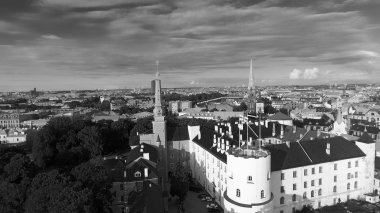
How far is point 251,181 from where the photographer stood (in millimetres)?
39188

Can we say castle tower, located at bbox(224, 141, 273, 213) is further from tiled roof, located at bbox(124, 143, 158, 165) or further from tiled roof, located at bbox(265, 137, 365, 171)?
tiled roof, located at bbox(124, 143, 158, 165)

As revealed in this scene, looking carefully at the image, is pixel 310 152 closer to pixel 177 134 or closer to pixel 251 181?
pixel 251 181

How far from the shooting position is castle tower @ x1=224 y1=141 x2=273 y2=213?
128 feet

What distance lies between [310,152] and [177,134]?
2931cm

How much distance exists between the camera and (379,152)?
6512 cm

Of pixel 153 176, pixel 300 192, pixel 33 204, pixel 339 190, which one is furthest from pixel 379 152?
pixel 33 204

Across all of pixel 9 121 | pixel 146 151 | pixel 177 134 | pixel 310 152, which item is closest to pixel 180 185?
pixel 146 151

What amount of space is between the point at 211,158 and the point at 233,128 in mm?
15843

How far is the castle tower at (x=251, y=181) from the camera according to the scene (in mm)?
39031

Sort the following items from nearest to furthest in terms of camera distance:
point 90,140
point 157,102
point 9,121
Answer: point 157,102 → point 90,140 → point 9,121

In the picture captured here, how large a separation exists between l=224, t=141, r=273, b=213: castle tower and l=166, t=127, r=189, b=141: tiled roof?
27.6 meters

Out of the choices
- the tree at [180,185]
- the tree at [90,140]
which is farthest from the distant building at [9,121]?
the tree at [180,185]

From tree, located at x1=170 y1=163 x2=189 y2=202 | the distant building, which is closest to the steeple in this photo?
tree, located at x1=170 y1=163 x2=189 y2=202

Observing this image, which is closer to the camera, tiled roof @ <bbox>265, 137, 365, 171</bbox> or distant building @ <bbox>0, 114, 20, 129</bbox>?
tiled roof @ <bbox>265, 137, 365, 171</bbox>
